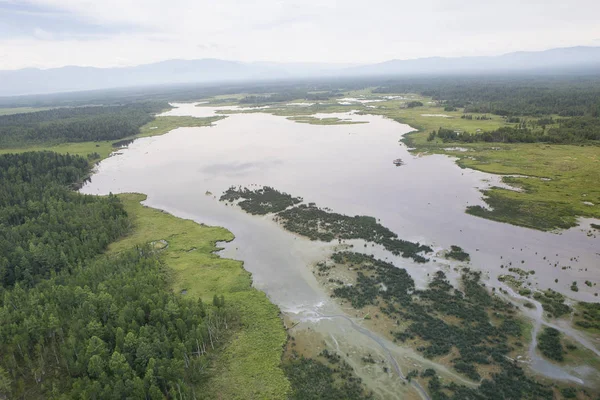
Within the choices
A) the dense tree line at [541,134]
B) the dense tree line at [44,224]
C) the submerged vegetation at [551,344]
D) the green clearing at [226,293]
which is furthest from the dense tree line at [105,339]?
the dense tree line at [541,134]

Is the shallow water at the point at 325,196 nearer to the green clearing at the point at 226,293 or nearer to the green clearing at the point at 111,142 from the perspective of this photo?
the green clearing at the point at 226,293

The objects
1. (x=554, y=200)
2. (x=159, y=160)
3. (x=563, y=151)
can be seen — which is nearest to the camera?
(x=554, y=200)

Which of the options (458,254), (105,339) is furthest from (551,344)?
(105,339)

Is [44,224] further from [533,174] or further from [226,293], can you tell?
[533,174]

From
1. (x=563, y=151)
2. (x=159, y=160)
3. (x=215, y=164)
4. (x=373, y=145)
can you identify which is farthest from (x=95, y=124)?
(x=563, y=151)

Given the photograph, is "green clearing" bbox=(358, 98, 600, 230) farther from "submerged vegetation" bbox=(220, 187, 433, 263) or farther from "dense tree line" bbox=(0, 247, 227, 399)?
"dense tree line" bbox=(0, 247, 227, 399)

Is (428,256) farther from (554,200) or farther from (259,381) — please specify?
(554,200)
